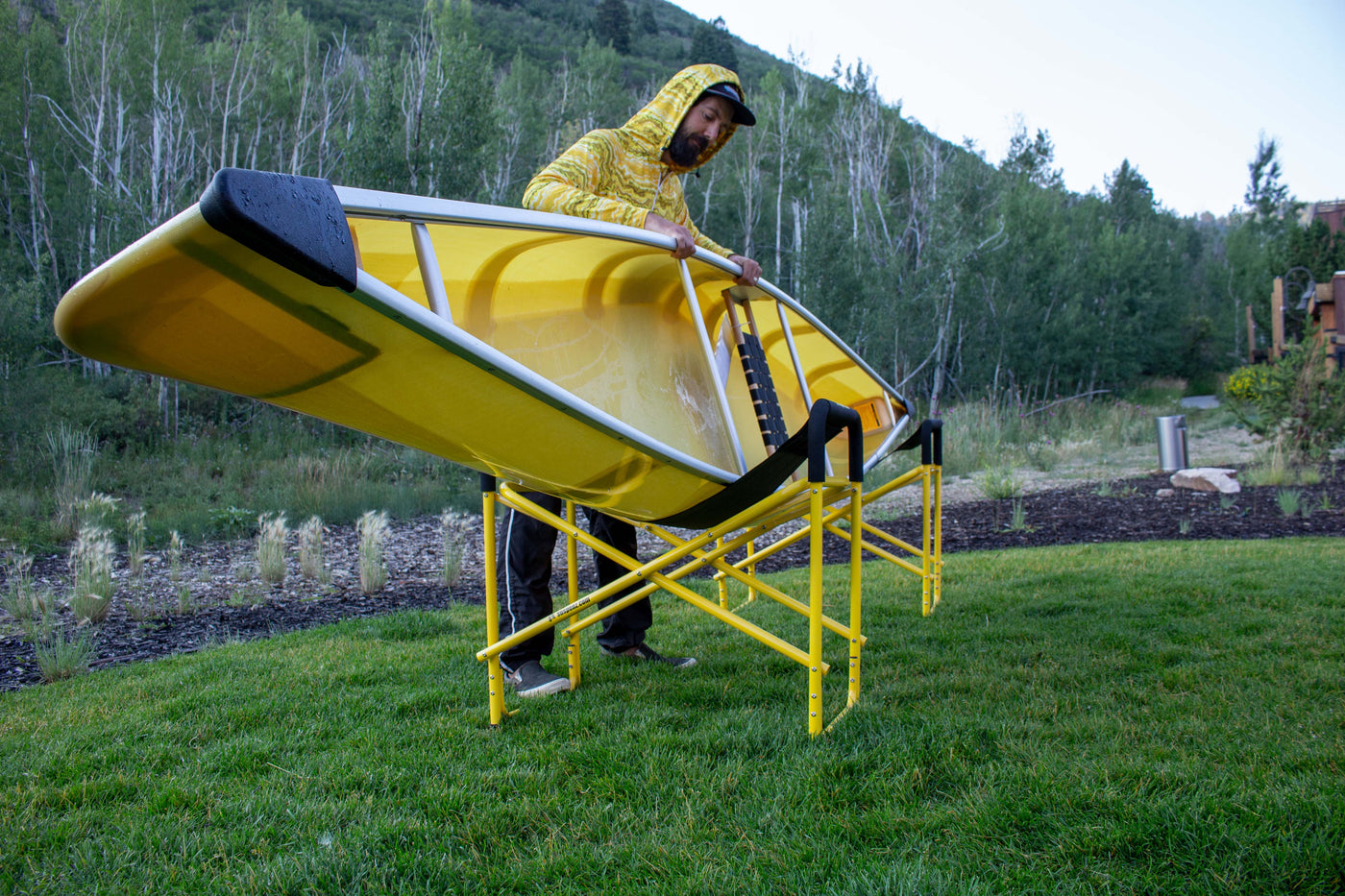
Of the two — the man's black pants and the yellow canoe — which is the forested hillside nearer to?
the man's black pants

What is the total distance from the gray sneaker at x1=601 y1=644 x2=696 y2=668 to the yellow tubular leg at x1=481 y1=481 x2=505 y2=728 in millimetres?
653

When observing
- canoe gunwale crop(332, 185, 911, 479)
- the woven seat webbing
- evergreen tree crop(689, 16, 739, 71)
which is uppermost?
evergreen tree crop(689, 16, 739, 71)

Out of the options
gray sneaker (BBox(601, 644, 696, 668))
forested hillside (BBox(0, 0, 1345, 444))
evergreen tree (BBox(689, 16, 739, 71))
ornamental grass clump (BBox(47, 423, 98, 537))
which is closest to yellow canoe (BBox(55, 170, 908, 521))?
gray sneaker (BBox(601, 644, 696, 668))

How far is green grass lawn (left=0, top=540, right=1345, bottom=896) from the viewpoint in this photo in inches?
62.9

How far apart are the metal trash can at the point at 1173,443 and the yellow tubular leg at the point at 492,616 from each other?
832 cm

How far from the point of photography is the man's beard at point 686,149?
3.00 m

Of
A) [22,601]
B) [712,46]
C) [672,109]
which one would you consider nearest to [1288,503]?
[672,109]

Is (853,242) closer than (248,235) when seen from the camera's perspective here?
No

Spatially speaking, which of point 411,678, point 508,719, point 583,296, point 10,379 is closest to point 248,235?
point 583,296

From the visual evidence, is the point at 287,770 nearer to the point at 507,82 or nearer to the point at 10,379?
the point at 10,379

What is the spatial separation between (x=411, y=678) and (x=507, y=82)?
20.8 metres

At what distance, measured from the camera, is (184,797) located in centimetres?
199

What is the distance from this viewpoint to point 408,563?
18.9 ft

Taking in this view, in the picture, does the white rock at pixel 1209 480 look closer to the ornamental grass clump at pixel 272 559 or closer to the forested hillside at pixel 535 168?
the forested hillside at pixel 535 168
